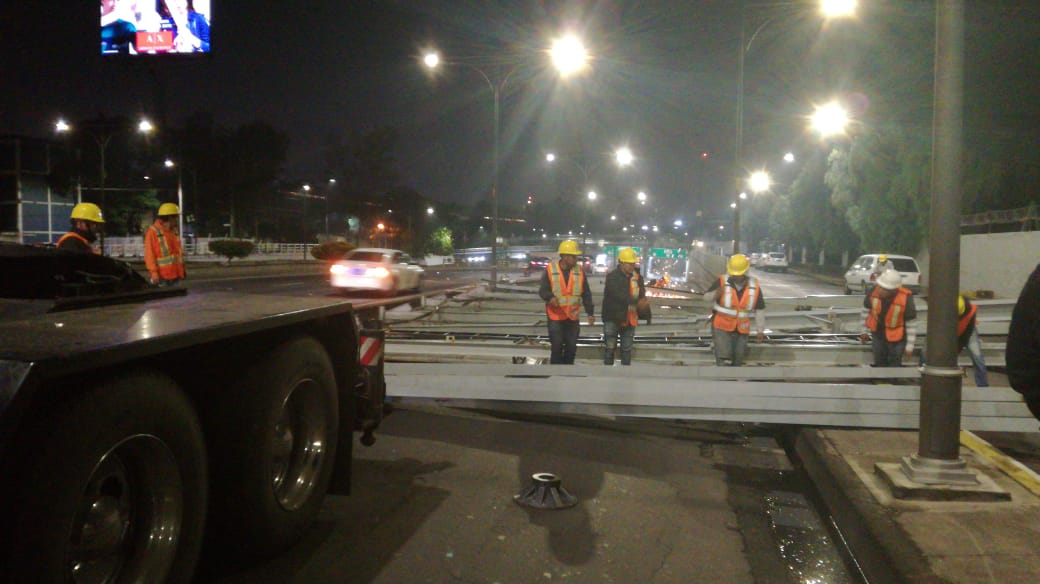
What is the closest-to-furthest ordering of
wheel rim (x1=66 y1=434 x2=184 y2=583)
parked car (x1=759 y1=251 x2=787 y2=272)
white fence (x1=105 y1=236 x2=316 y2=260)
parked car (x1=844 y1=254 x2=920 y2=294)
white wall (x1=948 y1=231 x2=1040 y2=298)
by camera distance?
wheel rim (x1=66 y1=434 x2=184 y2=583) < parked car (x1=844 y1=254 x2=920 y2=294) < white wall (x1=948 y1=231 x2=1040 y2=298) < white fence (x1=105 y1=236 x2=316 y2=260) < parked car (x1=759 y1=251 x2=787 y2=272)

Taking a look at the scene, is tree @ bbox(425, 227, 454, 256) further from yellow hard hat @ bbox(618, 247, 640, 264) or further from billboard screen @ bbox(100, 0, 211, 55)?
yellow hard hat @ bbox(618, 247, 640, 264)

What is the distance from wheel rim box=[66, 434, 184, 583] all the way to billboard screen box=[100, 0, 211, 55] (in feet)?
110

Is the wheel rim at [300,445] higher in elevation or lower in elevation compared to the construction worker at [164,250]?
lower

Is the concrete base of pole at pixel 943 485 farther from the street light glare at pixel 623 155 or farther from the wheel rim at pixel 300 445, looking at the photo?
the street light glare at pixel 623 155

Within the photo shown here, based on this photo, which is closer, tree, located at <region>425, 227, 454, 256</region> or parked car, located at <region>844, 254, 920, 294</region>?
parked car, located at <region>844, 254, 920, 294</region>

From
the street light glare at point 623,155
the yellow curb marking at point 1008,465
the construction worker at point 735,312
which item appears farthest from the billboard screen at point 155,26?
the yellow curb marking at point 1008,465

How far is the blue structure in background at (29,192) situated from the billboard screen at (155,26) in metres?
15.7

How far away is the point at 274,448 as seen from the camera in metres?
4.58

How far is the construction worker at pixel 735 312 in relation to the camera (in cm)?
983

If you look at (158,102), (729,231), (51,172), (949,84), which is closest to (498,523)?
(949,84)

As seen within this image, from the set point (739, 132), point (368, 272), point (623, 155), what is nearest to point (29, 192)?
point (368, 272)

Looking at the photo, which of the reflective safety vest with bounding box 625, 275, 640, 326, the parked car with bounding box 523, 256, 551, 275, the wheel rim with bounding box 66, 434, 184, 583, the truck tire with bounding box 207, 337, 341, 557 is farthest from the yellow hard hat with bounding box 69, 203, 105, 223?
the parked car with bounding box 523, 256, 551, 275

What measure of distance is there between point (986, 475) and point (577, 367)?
3814 millimetres

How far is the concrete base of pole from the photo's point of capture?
534 centimetres
